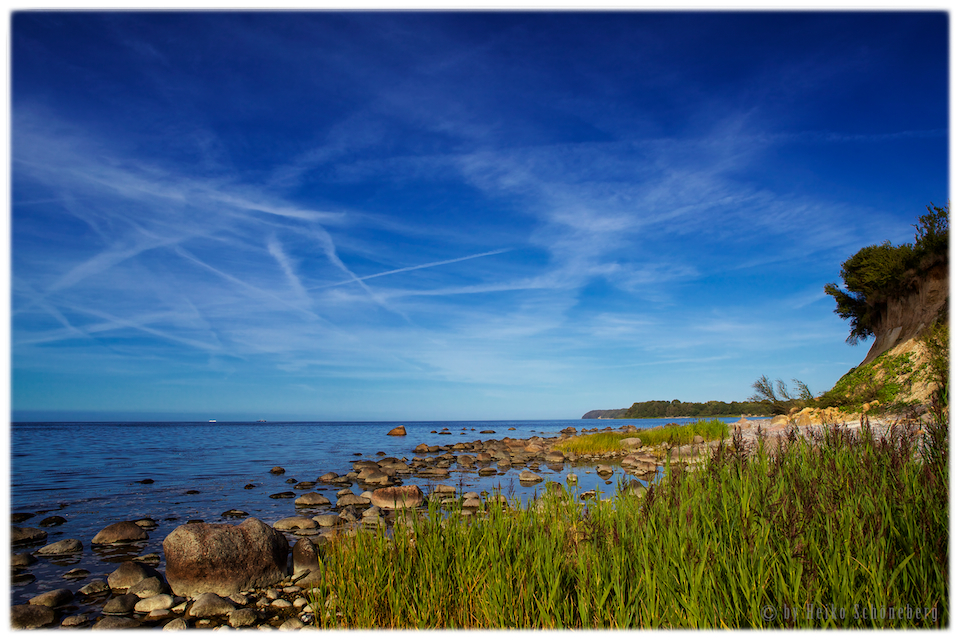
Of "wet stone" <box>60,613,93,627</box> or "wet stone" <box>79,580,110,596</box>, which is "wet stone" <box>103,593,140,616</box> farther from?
"wet stone" <box>79,580,110,596</box>

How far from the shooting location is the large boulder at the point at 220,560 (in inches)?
262

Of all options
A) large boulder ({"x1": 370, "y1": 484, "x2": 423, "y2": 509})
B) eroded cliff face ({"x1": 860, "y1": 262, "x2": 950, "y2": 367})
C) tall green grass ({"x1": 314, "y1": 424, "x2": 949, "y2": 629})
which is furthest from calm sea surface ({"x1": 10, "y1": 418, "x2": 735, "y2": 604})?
eroded cliff face ({"x1": 860, "y1": 262, "x2": 950, "y2": 367})

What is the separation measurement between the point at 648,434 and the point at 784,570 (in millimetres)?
23758

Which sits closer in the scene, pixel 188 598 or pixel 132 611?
pixel 132 611

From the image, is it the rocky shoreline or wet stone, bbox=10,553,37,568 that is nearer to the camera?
the rocky shoreline

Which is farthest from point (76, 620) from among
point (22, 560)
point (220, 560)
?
point (22, 560)

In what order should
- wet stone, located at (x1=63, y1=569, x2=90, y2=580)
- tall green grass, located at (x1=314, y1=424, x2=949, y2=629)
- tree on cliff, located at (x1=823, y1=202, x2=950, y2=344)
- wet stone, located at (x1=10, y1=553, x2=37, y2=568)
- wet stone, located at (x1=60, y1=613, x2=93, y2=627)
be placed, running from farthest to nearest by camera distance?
tree on cliff, located at (x1=823, y1=202, x2=950, y2=344)
wet stone, located at (x1=10, y1=553, x2=37, y2=568)
wet stone, located at (x1=63, y1=569, x2=90, y2=580)
wet stone, located at (x1=60, y1=613, x2=93, y2=627)
tall green grass, located at (x1=314, y1=424, x2=949, y2=629)

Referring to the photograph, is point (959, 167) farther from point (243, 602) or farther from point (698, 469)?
point (243, 602)

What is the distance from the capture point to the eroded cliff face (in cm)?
1922

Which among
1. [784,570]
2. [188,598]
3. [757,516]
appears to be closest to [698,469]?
[757,516]

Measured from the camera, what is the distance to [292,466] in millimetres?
21828

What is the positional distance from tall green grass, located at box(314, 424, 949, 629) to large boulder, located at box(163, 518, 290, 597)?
249 cm

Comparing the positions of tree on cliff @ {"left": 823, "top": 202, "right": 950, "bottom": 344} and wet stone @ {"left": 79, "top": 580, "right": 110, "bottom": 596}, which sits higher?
tree on cliff @ {"left": 823, "top": 202, "right": 950, "bottom": 344}

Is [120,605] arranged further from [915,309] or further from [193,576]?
[915,309]
